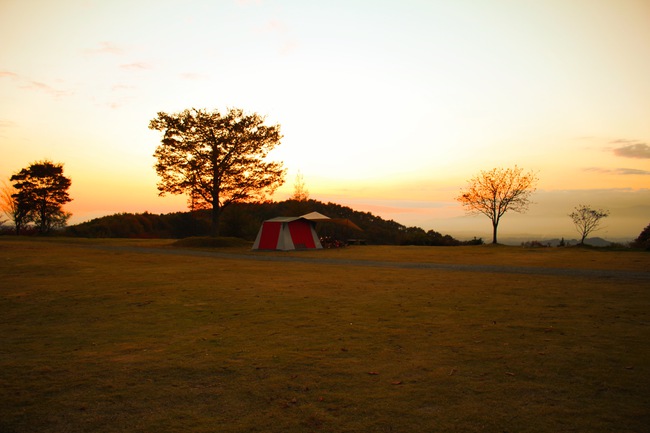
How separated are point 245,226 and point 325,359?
41.1m

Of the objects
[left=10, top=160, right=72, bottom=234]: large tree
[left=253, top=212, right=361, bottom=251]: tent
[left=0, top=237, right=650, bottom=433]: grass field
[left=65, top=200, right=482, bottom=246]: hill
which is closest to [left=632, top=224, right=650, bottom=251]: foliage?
[left=65, top=200, right=482, bottom=246]: hill

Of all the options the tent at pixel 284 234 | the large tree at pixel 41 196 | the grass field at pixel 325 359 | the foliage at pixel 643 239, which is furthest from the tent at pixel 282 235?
the large tree at pixel 41 196

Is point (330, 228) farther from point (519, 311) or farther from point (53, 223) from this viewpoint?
point (519, 311)

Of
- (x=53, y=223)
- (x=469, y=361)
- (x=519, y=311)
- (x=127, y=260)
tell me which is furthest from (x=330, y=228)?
(x=469, y=361)

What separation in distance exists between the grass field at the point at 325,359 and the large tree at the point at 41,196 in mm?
41345

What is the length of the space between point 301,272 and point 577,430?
13097 millimetres

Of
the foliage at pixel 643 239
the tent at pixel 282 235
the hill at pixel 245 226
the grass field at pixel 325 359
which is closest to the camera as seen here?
the grass field at pixel 325 359

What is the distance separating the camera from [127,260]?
20.7 meters

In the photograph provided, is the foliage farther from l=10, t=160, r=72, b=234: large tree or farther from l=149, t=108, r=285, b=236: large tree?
l=10, t=160, r=72, b=234: large tree

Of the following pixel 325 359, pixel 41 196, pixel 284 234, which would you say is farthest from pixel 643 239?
pixel 41 196

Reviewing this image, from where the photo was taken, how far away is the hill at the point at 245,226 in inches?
1660

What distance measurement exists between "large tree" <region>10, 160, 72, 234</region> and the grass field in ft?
136

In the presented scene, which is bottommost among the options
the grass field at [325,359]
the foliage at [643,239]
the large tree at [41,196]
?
the grass field at [325,359]

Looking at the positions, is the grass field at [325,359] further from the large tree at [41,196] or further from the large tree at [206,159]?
the large tree at [41,196]
